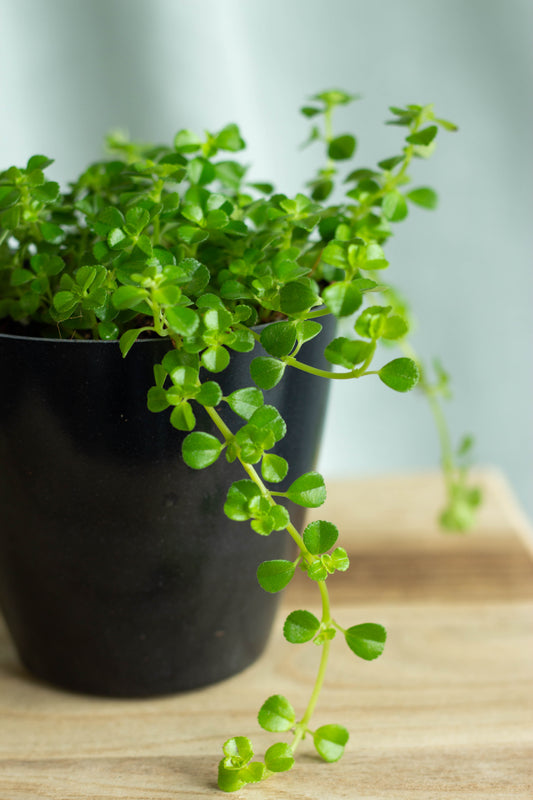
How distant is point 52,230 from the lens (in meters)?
0.52

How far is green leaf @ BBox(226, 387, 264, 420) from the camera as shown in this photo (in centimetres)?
43

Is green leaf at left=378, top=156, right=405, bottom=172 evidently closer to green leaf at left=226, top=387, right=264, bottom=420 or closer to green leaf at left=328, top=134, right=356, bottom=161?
green leaf at left=328, top=134, right=356, bottom=161

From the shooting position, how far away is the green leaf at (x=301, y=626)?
44 centimetres

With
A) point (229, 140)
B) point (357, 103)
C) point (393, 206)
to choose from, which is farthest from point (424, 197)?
point (357, 103)

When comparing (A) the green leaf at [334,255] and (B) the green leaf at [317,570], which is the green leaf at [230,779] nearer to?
(B) the green leaf at [317,570]

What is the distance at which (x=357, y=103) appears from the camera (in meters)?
1.06

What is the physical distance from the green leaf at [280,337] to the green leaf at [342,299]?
3 cm

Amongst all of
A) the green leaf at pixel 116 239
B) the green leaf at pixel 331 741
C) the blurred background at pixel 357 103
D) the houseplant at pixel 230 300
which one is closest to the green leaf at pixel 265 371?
the houseplant at pixel 230 300

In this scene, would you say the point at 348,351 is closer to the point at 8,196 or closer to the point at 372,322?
the point at 372,322

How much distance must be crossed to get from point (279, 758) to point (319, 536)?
0.44 ft

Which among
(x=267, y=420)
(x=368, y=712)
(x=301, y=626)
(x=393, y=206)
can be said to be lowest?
(x=368, y=712)

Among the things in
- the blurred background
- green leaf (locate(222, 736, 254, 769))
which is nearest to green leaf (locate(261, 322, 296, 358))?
green leaf (locate(222, 736, 254, 769))

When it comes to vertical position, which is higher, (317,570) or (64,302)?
(64,302)

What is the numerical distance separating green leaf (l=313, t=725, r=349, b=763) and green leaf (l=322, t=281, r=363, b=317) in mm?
244
